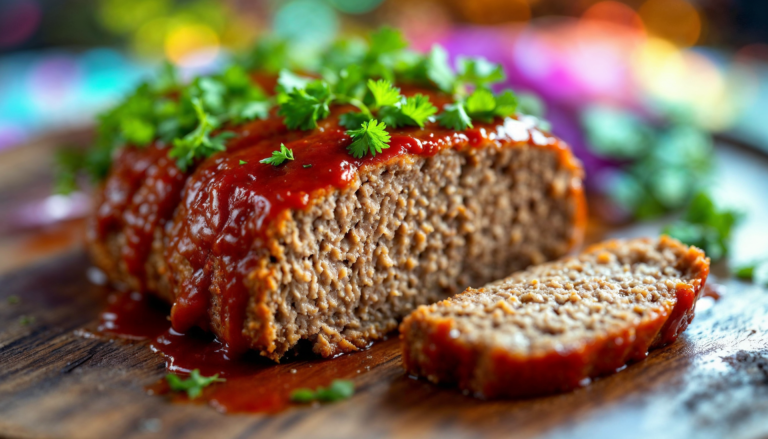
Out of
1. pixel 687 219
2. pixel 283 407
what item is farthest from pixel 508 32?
pixel 283 407

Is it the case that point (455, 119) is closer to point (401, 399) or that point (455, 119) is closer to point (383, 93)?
point (383, 93)

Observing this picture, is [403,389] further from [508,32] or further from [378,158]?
[508,32]

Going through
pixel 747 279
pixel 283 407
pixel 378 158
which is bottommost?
pixel 747 279

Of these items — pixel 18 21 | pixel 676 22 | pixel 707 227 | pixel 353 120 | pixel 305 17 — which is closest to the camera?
pixel 353 120

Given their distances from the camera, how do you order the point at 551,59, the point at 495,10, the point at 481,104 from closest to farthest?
1. the point at 481,104
2. the point at 551,59
3. the point at 495,10

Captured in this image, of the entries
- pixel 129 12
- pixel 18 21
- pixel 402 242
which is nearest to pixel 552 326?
pixel 402 242

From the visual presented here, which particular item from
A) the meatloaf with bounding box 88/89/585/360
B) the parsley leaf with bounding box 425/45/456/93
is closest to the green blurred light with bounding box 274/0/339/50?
the parsley leaf with bounding box 425/45/456/93

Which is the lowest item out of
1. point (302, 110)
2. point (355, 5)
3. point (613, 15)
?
point (302, 110)
